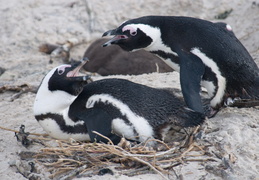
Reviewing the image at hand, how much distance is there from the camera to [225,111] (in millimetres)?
4723

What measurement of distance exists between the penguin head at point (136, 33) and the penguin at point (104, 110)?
1.79 feet

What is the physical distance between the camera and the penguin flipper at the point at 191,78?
13.9 feet

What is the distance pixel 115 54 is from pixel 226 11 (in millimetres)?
2427

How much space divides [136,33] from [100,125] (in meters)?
1.00

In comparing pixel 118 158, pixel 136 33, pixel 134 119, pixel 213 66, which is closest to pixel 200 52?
pixel 213 66

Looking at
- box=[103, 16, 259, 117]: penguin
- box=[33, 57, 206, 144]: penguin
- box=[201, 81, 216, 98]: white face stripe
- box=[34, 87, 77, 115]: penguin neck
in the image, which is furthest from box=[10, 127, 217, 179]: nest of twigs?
box=[201, 81, 216, 98]: white face stripe

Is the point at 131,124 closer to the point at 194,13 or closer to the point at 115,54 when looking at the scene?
the point at 115,54

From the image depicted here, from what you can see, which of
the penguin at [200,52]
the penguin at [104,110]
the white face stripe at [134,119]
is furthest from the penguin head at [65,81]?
the penguin at [200,52]

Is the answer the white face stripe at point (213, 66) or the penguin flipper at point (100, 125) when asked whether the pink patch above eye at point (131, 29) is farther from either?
the penguin flipper at point (100, 125)

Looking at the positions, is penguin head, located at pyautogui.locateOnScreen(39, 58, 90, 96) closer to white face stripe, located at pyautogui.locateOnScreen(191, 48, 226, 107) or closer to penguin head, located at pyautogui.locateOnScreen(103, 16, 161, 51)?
penguin head, located at pyautogui.locateOnScreen(103, 16, 161, 51)

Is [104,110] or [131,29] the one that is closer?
[104,110]

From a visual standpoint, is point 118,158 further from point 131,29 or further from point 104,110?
point 131,29

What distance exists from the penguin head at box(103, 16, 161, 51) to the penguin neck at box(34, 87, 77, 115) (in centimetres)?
71

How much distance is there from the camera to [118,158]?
376cm
